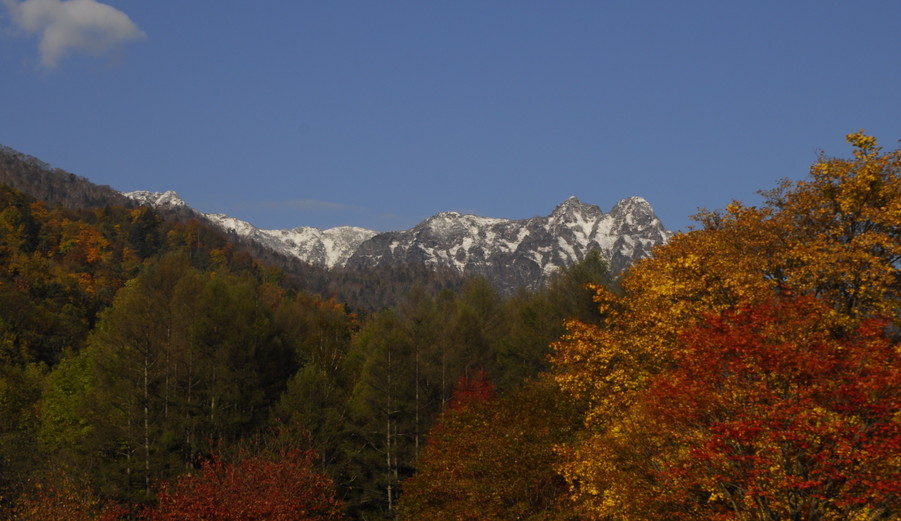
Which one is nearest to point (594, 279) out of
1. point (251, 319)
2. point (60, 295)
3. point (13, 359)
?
point (251, 319)

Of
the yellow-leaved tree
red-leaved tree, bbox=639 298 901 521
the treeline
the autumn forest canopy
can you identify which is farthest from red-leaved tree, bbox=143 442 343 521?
red-leaved tree, bbox=639 298 901 521

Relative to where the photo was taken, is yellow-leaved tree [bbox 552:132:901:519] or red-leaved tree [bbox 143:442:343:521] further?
red-leaved tree [bbox 143:442:343:521]

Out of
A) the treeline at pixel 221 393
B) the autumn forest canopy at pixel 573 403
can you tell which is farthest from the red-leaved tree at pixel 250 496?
the treeline at pixel 221 393

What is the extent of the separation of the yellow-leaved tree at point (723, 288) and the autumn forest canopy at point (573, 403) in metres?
0.10

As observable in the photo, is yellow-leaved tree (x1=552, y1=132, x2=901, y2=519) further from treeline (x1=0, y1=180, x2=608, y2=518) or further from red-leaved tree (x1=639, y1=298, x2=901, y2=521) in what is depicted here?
treeline (x1=0, y1=180, x2=608, y2=518)

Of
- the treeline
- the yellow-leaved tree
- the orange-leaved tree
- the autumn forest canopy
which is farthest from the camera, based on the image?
the treeline

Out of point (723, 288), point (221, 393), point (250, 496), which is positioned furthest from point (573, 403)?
point (221, 393)

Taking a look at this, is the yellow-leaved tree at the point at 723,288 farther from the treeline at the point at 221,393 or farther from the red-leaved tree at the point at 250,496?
the treeline at the point at 221,393

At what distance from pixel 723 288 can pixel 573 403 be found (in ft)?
40.0

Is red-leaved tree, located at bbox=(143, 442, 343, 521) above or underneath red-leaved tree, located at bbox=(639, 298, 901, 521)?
underneath

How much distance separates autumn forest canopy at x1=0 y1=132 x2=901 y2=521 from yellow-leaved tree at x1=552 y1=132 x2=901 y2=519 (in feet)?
0.33

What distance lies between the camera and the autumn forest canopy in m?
20.3

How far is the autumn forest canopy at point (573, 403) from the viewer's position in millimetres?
20344

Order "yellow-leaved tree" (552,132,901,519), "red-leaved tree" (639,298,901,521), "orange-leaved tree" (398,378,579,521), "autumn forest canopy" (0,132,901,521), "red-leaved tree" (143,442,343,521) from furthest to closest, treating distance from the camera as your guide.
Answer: "red-leaved tree" (143,442,343,521) → "orange-leaved tree" (398,378,579,521) → "yellow-leaved tree" (552,132,901,519) → "autumn forest canopy" (0,132,901,521) → "red-leaved tree" (639,298,901,521)
